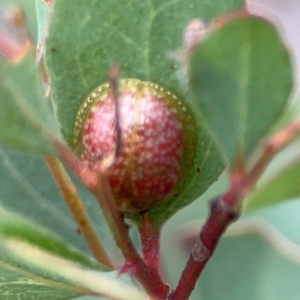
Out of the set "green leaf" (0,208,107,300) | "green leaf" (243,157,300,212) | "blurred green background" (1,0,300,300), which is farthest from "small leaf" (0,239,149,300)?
"blurred green background" (1,0,300,300)

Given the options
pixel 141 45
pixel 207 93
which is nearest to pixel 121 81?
pixel 141 45

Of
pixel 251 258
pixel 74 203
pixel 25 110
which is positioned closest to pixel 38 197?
pixel 74 203

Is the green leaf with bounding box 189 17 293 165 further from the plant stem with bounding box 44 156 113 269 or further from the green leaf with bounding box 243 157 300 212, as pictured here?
the plant stem with bounding box 44 156 113 269

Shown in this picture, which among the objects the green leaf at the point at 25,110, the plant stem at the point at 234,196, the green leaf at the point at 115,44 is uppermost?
the green leaf at the point at 115,44

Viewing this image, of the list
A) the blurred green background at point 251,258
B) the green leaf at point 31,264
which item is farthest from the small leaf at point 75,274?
the blurred green background at point 251,258

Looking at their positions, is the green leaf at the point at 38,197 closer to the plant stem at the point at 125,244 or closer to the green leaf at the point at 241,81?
the plant stem at the point at 125,244

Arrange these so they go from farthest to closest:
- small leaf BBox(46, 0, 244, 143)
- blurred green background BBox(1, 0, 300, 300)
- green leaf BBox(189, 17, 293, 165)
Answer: blurred green background BBox(1, 0, 300, 300) < small leaf BBox(46, 0, 244, 143) < green leaf BBox(189, 17, 293, 165)

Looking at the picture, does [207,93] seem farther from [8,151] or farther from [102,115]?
[8,151]
